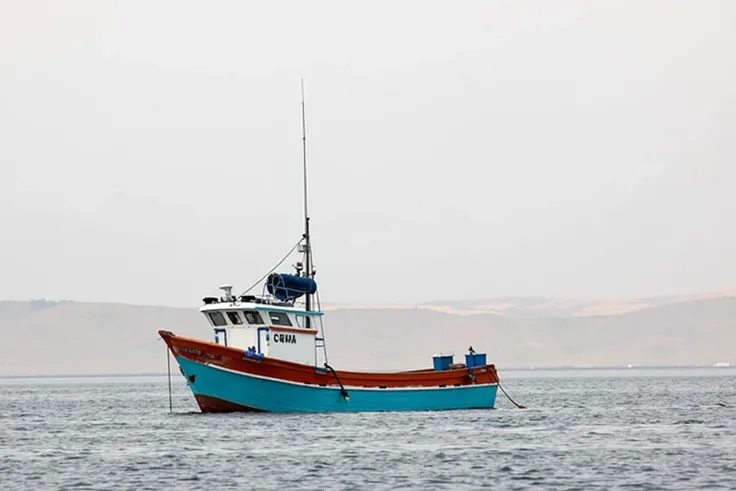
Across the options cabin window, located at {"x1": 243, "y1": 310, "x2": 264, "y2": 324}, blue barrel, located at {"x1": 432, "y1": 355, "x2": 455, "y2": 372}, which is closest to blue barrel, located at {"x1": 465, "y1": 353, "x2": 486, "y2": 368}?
blue barrel, located at {"x1": 432, "y1": 355, "x2": 455, "y2": 372}

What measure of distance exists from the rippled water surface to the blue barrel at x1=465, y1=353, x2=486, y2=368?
260cm

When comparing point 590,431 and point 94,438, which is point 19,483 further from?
point 590,431

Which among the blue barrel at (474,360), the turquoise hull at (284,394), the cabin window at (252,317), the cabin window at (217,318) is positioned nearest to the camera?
the turquoise hull at (284,394)

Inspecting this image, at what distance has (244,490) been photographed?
3581 cm

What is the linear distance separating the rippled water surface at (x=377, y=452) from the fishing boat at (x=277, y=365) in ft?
3.11

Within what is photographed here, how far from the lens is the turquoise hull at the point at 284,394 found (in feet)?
194

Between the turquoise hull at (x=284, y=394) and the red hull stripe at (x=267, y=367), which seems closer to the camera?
the red hull stripe at (x=267, y=367)

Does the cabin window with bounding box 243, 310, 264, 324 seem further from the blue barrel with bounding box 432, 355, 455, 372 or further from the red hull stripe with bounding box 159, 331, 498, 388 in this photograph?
the blue barrel with bounding box 432, 355, 455, 372

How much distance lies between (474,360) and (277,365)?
1361 centimetres

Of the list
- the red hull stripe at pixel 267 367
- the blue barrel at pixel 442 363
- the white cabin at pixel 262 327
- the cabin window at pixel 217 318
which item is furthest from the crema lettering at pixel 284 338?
the blue barrel at pixel 442 363

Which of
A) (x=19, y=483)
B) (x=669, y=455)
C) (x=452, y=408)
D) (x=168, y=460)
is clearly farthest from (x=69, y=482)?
(x=452, y=408)

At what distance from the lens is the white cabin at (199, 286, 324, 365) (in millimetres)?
60000

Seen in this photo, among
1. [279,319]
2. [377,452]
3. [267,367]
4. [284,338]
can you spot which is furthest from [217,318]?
[377,452]

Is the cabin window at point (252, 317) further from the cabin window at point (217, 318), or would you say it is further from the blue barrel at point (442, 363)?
the blue barrel at point (442, 363)
